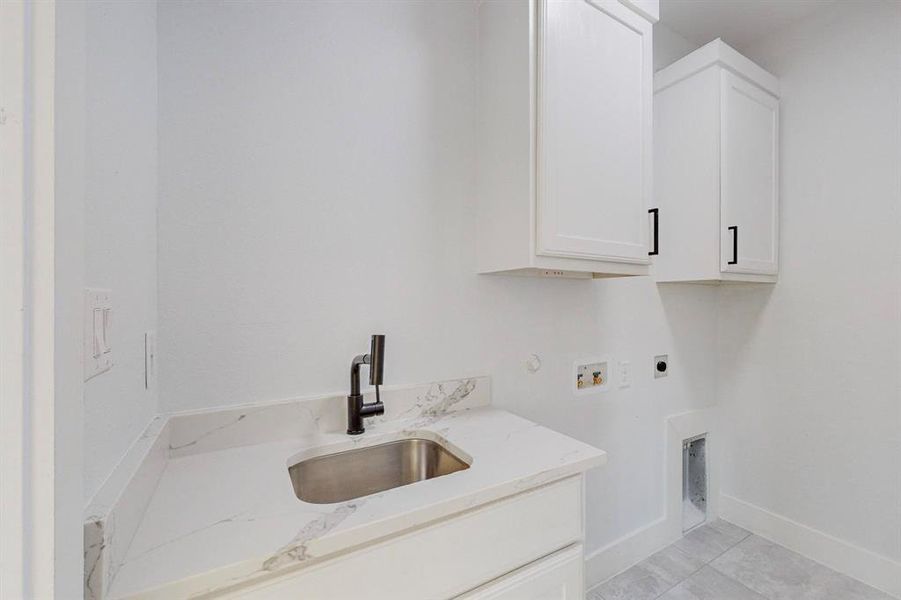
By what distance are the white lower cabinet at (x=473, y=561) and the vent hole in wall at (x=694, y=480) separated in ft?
4.65

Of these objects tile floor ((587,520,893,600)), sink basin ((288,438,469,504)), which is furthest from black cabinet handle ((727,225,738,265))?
sink basin ((288,438,469,504))

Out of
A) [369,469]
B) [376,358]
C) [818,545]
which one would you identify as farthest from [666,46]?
[818,545]

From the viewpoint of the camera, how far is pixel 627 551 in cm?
174

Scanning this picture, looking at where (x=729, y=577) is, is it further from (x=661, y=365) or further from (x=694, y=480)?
(x=661, y=365)

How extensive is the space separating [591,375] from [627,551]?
83 cm

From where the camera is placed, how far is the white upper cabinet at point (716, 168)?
1.65 meters

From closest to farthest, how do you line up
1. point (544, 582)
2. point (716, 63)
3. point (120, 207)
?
1. point (120, 207)
2. point (544, 582)
3. point (716, 63)

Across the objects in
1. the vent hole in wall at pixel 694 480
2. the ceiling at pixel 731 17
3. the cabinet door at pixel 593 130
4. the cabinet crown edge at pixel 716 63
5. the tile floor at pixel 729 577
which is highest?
the ceiling at pixel 731 17

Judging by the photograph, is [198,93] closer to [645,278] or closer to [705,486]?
[645,278]

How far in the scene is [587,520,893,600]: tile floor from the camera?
158cm

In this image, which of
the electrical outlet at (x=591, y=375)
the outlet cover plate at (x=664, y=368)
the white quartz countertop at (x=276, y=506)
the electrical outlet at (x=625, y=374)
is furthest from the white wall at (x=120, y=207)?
the outlet cover plate at (x=664, y=368)

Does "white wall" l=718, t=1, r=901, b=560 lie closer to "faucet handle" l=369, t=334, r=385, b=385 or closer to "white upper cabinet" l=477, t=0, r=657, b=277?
"white upper cabinet" l=477, t=0, r=657, b=277

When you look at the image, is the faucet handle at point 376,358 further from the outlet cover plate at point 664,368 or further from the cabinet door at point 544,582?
the outlet cover plate at point 664,368

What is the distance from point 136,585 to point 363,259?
86 centimetres
